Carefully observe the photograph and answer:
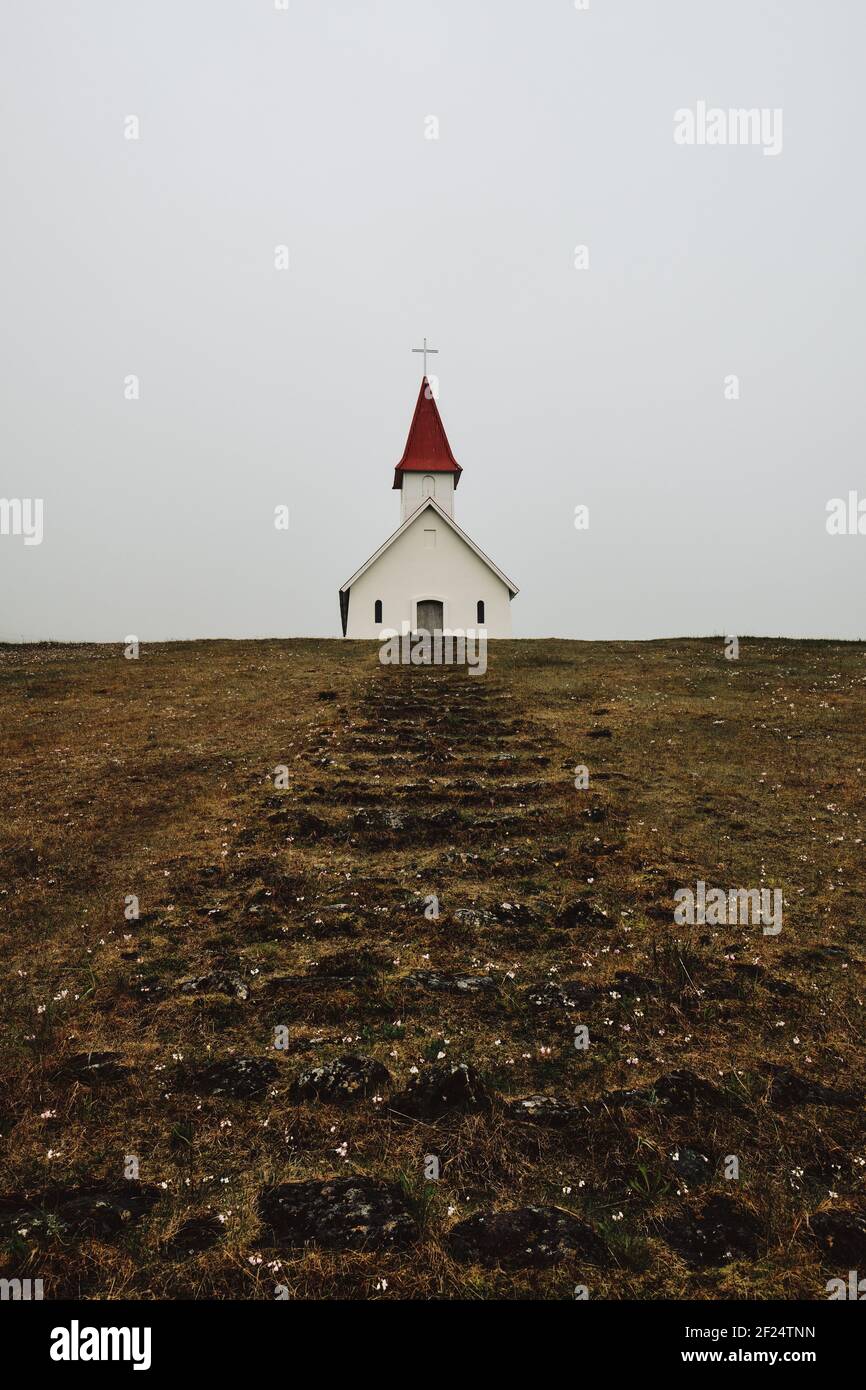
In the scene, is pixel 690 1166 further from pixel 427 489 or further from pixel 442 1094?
pixel 427 489

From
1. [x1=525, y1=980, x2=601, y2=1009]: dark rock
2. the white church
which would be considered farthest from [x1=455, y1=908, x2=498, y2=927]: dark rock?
the white church

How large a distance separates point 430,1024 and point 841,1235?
4.01 meters

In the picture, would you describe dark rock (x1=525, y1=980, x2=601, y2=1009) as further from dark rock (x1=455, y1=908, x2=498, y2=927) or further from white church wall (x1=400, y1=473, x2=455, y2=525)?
white church wall (x1=400, y1=473, x2=455, y2=525)

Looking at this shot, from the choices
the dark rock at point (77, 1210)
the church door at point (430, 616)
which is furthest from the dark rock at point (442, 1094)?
the church door at point (430, 616)

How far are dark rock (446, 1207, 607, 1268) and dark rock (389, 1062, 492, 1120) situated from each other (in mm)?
1161

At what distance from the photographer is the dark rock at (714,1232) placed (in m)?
5.38

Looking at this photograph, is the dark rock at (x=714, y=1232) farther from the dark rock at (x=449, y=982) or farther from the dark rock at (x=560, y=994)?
the dark rock at (x=449, y=982)

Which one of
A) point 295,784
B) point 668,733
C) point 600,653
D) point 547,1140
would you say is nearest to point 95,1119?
point 547,1140

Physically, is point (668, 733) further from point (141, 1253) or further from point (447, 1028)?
point (141, 1253)

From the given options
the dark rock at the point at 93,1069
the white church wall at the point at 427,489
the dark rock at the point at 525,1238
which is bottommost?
the dark rock at the point at 525,1238

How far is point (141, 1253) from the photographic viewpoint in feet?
17.4

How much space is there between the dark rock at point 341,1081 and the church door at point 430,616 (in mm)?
35079

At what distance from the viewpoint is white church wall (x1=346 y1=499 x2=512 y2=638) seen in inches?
1618

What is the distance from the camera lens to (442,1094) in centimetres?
703
